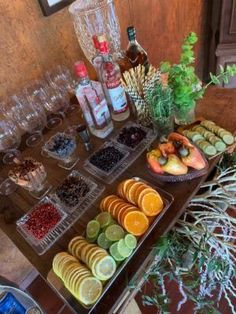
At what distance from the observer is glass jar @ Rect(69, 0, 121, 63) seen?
3.63ft

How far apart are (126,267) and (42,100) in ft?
2.55

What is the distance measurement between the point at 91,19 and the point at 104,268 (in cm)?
98

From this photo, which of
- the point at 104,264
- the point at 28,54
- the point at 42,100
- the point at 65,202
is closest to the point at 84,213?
the point at 65,202

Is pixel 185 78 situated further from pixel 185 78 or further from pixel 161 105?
pixel 161 105

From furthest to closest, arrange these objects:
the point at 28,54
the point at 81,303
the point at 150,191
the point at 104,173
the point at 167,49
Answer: the point at 167,49 → the point at 28,54 → the point at 104,173 → the point at 150,191 → the point at 81,303

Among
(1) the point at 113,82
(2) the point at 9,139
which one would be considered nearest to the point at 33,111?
(2) the point at 9,139

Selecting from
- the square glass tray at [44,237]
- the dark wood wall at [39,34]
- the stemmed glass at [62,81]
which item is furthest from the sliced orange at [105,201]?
the dark wood wall at [39,34]

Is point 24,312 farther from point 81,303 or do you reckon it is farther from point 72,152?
point 72,152

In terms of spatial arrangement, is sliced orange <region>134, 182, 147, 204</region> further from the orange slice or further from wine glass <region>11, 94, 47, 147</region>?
wine glass <region>11, 94, 47, 147</region>

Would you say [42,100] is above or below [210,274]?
above

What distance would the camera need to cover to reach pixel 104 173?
90 cm

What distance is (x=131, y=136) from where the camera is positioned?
962 mm

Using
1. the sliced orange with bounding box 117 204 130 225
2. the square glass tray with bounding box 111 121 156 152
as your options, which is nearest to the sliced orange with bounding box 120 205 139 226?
the sliced orange with bounding box 117 204 130 225

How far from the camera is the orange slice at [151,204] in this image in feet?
2.49
